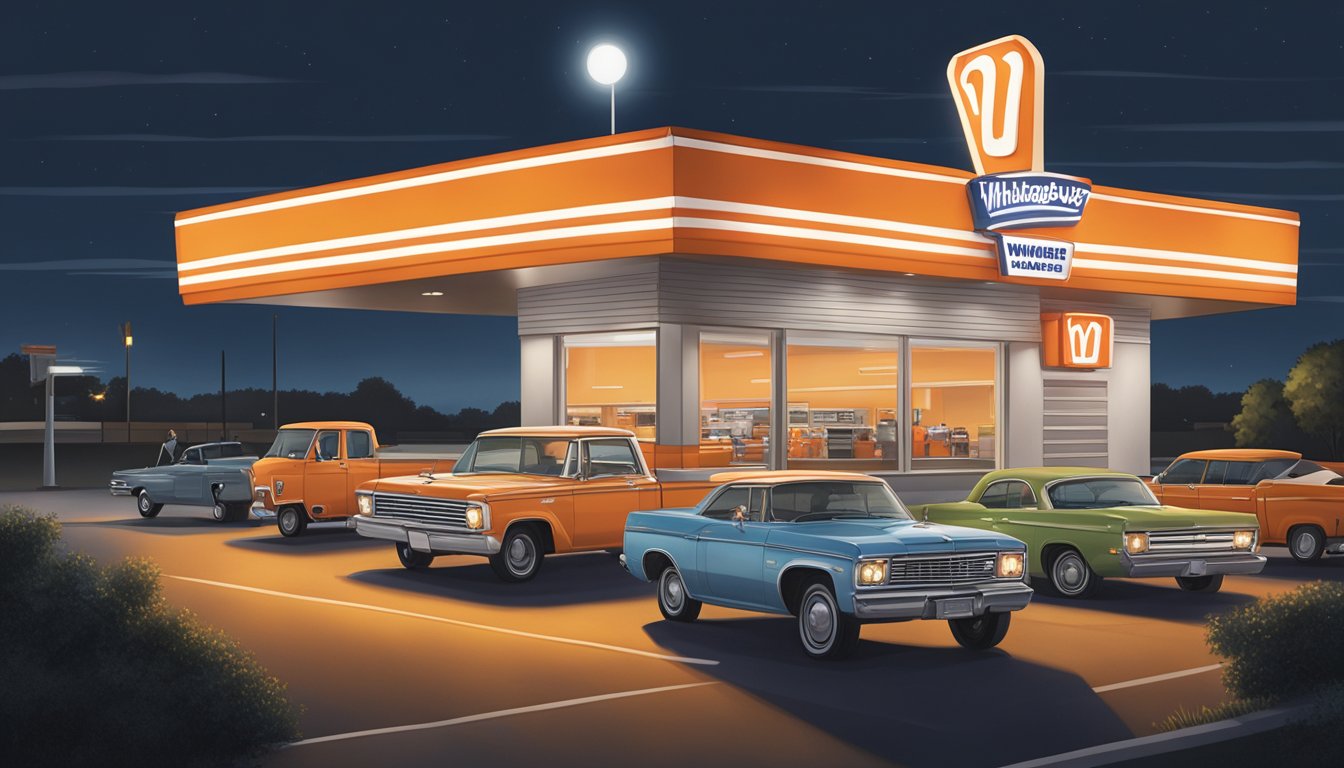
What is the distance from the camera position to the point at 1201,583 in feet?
52.5

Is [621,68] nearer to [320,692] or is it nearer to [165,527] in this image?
[165,527]

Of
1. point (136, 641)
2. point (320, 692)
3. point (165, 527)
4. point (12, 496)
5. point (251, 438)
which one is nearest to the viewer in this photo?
point (136, 641)

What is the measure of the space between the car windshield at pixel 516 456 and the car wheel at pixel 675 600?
3738 millimetres

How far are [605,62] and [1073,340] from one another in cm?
1157

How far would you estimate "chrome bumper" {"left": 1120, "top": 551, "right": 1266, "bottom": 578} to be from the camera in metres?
14.3

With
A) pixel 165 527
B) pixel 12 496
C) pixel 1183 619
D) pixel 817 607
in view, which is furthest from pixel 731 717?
pixel 12 496

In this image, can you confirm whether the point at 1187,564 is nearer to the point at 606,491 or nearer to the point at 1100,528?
the point at 1100,528

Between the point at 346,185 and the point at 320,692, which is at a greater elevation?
the point at 346,185

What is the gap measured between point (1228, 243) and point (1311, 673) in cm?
2274

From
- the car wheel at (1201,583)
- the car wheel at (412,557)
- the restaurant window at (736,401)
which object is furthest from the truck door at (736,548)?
the restaurant window at (736,401)

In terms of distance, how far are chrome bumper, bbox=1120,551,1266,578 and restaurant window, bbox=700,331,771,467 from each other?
470 inches

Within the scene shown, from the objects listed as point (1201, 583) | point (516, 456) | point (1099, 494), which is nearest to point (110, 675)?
point (516, 456)

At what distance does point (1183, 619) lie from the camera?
13.7 m

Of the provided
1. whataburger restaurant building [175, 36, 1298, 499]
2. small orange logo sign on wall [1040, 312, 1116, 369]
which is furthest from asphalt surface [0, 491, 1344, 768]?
small orange logo sign on wall [1040, 312, 1116, 369]
